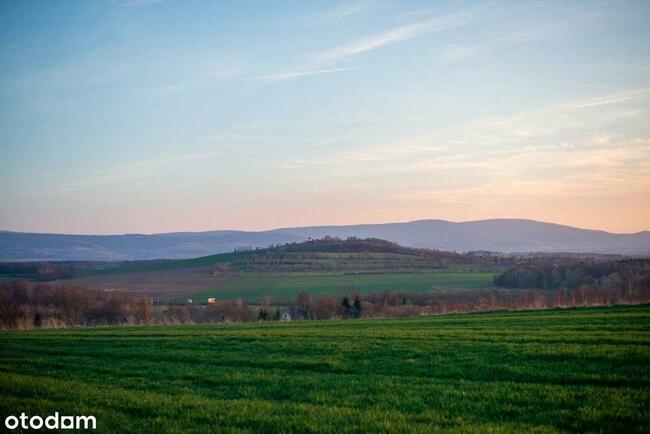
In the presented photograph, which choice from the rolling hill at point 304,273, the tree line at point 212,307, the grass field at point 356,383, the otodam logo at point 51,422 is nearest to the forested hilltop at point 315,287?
the tree line at point 212,307

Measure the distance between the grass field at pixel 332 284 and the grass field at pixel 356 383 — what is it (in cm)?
5293

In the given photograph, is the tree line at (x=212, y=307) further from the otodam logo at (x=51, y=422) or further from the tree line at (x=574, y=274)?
the otodam logo at (x=51, y=422)

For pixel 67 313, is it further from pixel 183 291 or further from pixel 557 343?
pixel 557 343

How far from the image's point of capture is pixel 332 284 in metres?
88.9

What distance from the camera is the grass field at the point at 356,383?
9375mm

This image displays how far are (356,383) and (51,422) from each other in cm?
691

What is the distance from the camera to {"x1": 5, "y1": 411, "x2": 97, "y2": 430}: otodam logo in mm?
9469

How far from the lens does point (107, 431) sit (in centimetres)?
905

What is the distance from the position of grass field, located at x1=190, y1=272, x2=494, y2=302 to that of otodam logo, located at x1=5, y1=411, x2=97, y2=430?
61.1m

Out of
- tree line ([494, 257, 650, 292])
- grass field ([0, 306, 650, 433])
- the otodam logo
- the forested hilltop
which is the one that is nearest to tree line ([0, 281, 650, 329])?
Result: the forested hilltop

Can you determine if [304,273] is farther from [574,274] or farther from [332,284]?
[574,274]

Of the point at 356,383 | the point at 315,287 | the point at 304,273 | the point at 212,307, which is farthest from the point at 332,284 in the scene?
the point at 356,383

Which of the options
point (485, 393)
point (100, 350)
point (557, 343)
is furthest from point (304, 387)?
point (100, 350)

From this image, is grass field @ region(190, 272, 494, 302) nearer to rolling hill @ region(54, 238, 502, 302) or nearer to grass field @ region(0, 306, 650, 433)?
rolling hill @ region(54, 238, 502, 302)
